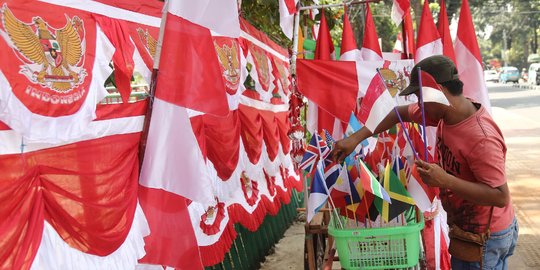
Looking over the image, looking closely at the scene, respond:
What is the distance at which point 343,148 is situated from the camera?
11.7ft

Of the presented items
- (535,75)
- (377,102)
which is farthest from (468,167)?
(535,75)

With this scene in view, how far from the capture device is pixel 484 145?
2.60m

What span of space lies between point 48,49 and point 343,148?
1927 millimetres

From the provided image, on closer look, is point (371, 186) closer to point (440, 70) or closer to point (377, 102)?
point (377, 102)

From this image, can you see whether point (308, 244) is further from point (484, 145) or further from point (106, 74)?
point (106, 74)

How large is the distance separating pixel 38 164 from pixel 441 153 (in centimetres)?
188

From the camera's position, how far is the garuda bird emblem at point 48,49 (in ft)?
6.66

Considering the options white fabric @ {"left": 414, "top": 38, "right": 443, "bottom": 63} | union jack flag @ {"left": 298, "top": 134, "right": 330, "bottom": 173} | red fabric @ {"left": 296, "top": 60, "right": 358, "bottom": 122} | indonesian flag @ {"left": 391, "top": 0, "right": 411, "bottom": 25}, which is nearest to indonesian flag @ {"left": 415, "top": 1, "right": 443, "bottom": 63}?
white fabric @ {"left": 414, "top": 38, "right": 443, "bottom": 63}

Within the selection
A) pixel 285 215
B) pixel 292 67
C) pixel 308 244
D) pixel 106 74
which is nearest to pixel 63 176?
pixel 106 74

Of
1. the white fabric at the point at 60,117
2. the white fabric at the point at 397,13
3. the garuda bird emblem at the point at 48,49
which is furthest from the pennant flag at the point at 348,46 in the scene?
the garuda bird emblem at the point at 48,49

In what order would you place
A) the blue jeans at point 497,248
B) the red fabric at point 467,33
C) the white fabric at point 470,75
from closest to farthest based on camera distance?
the blue jeans at point 497,248 → the white fabric at point 470,75 → the red fabric at point 467,33

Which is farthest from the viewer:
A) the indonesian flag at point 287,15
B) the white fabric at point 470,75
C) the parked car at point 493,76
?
the parked car at point 493,76

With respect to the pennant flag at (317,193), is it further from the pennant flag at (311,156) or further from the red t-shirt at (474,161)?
the red t-shirt at (474,161)

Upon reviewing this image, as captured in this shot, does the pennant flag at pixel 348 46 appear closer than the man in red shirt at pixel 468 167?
No
